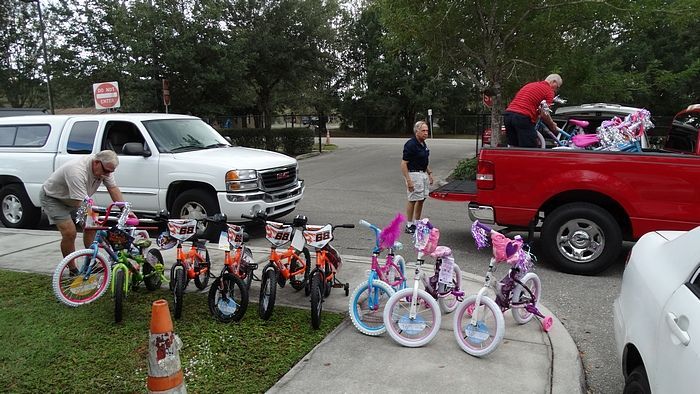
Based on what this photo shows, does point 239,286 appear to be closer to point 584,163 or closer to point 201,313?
point 201,313

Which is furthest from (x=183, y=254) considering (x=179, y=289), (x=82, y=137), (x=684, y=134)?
(x=684, y=134)

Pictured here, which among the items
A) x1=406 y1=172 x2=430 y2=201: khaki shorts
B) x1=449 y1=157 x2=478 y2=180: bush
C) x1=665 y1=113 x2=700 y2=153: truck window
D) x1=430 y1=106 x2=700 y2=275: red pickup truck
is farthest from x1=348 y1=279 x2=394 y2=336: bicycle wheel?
x1=449 y1=157 x2=478 y2=180: bush

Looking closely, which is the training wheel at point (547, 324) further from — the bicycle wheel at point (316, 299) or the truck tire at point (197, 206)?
the truck tire at point (197, 206)

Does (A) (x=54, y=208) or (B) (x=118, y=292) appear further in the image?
(A) (x=54, y=208)

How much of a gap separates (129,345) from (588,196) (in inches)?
196

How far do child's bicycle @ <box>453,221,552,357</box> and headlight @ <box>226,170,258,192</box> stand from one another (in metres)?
3.99

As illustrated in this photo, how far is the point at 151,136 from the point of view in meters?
7.73

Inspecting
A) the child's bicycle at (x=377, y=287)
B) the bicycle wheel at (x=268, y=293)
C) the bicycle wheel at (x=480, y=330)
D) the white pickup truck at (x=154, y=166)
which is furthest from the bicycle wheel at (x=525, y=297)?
the white pickup truck at (x=154, y=166)

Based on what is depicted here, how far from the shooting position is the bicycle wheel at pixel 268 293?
14.1 ft

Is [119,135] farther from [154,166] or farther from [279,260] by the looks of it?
[279,260]

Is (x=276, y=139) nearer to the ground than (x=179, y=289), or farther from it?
farther from it

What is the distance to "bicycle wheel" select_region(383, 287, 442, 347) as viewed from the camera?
12.8ft

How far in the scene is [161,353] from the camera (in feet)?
9.08

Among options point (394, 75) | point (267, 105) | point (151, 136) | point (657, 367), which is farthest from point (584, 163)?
point (394, 75)
